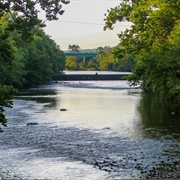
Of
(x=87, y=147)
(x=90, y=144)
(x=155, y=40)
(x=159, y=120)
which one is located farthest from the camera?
(x=155, y=40)

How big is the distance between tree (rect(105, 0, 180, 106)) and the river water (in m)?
3.99

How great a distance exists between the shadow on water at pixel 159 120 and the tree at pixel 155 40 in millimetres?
1950

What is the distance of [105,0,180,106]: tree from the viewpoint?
45312 millimetres

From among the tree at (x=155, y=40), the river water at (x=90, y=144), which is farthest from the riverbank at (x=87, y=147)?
the tree at (x=155, y=40)

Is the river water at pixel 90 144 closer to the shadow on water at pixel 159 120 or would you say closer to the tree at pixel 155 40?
the shadow on water at pixel 159 120

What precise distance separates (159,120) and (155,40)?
44.0 ft

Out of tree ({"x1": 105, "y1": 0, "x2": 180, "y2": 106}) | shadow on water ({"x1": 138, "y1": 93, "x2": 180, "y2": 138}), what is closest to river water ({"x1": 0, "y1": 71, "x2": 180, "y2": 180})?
shadow on water ({"x1": 138, "y1": 93, "x2": 180, "y2": 138})

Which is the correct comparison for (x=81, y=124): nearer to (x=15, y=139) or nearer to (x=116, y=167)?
(x=15, y=139)

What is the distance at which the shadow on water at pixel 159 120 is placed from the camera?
37.8m

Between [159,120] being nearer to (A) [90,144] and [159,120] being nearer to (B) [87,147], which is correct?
(A) [90,144]

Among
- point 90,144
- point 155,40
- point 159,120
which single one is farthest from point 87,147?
→ point 155,40

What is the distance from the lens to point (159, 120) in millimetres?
45031

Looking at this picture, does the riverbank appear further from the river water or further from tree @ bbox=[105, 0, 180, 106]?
tree @ bbox=[105, 0, 180, 106]

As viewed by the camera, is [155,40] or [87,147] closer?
[87,147]
